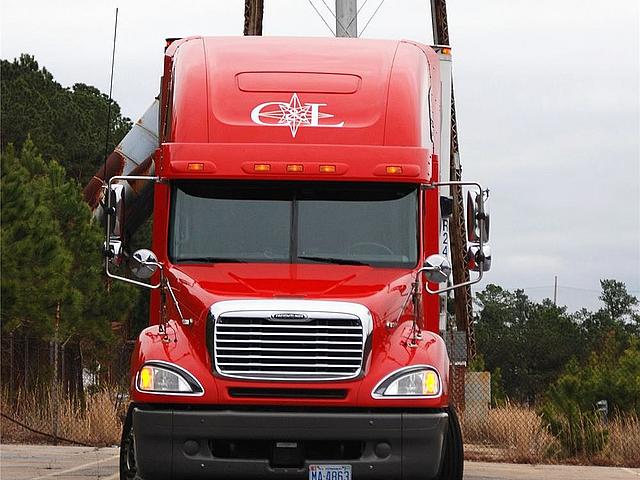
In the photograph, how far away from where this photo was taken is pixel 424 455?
10422 millimetres

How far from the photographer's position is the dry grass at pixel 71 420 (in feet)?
67.2

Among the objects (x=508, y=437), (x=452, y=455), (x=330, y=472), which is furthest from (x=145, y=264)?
(x=508, y=437)

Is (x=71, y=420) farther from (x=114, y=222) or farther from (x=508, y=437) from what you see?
(x=114, y=222)

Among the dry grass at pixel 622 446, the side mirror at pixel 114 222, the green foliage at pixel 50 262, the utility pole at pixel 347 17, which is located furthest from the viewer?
the utility pole at pixel 347 17

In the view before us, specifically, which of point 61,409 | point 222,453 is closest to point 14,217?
point 61,409

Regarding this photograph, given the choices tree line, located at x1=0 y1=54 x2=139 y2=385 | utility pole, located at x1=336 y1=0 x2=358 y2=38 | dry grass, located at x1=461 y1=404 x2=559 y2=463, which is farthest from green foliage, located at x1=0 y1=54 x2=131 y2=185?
utility pole, located at x1=336 y1=0 x2=358 y2=38

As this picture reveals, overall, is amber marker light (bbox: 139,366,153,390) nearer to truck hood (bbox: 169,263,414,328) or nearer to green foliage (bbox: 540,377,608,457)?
truck hood (bbox: 169,263,414,328)

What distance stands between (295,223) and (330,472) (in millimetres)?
2174

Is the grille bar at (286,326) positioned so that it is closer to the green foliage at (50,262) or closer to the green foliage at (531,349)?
A: the green foliage at (50,262)

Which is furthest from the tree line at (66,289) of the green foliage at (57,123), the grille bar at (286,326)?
the green foliage at (57,123)

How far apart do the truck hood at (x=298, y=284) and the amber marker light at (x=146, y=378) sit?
618mm

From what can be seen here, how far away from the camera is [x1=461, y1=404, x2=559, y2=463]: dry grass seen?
19.8 meters

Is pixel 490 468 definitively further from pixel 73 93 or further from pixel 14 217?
pixel 73 93

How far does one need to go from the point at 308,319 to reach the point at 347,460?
1.09 m
